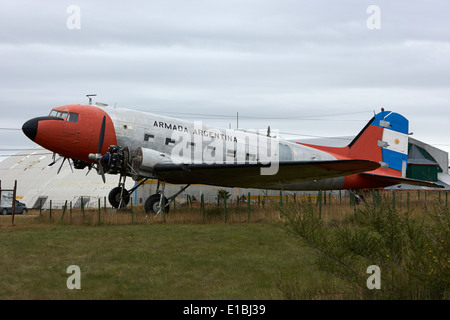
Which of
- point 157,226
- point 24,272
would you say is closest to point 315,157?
point 157,226

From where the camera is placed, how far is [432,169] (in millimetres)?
61031

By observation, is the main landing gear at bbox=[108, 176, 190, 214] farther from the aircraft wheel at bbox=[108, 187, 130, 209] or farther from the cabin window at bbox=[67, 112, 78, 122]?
the cabin window at bbox=[67, 112, 78, 122]

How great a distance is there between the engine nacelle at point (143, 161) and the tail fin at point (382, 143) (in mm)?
14277

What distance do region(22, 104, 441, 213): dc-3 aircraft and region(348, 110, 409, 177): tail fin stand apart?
355 centimetres

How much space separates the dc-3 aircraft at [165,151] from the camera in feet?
71.3

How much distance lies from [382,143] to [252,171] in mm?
12300

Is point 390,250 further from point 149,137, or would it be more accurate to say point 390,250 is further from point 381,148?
point 381,148

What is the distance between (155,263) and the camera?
38.2 feet

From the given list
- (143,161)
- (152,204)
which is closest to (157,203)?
(152,204)

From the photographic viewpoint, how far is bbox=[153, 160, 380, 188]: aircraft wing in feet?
70.0

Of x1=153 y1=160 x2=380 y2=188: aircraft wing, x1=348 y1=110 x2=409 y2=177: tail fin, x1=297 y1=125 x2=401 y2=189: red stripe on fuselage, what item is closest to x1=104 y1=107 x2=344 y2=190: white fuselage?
x1=153 y1=160 x2=380 y2=188: aircraft wing

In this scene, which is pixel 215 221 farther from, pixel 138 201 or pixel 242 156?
pixel 138 201
